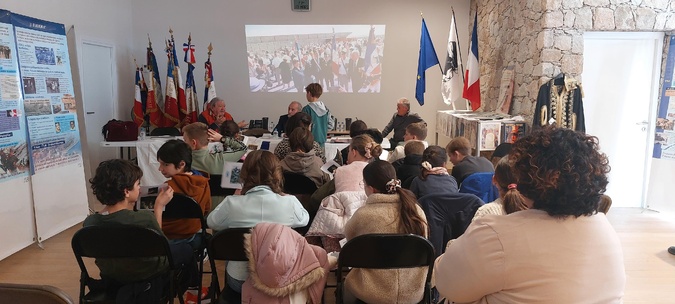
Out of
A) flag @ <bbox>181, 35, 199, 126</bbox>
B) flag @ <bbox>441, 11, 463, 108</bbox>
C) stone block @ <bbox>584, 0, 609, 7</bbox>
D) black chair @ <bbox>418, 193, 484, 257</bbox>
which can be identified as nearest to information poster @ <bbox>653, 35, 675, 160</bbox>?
stone block @ <bbox>584, 0, 609, 7</bbox>

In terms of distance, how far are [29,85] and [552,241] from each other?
428 centimetres

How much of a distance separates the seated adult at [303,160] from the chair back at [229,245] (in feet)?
4.42

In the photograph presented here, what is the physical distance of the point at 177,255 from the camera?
2.47 meters

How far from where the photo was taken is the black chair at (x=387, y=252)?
196 cm

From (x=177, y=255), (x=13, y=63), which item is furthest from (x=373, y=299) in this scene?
(x=13, y=63)

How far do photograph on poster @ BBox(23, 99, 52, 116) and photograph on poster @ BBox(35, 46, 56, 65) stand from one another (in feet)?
1.14

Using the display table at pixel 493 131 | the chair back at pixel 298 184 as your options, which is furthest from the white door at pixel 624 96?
the chair back at pixel 298 184

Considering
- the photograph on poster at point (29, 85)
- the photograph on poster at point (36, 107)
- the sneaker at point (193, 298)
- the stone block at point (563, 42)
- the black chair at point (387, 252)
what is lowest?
the sneaker at point (193, 298)

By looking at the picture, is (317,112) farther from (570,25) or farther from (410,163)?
(570,25)

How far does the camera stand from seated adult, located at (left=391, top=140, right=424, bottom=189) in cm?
350

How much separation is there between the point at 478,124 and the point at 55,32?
14.5 ft

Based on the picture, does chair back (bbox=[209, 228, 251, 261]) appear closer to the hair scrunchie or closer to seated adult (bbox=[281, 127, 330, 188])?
the hair scrunchie

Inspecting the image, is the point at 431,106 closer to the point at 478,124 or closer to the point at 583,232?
the point at 478,124

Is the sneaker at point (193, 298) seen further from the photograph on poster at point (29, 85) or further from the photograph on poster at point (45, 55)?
the photograph on poster at point (45, 55)
